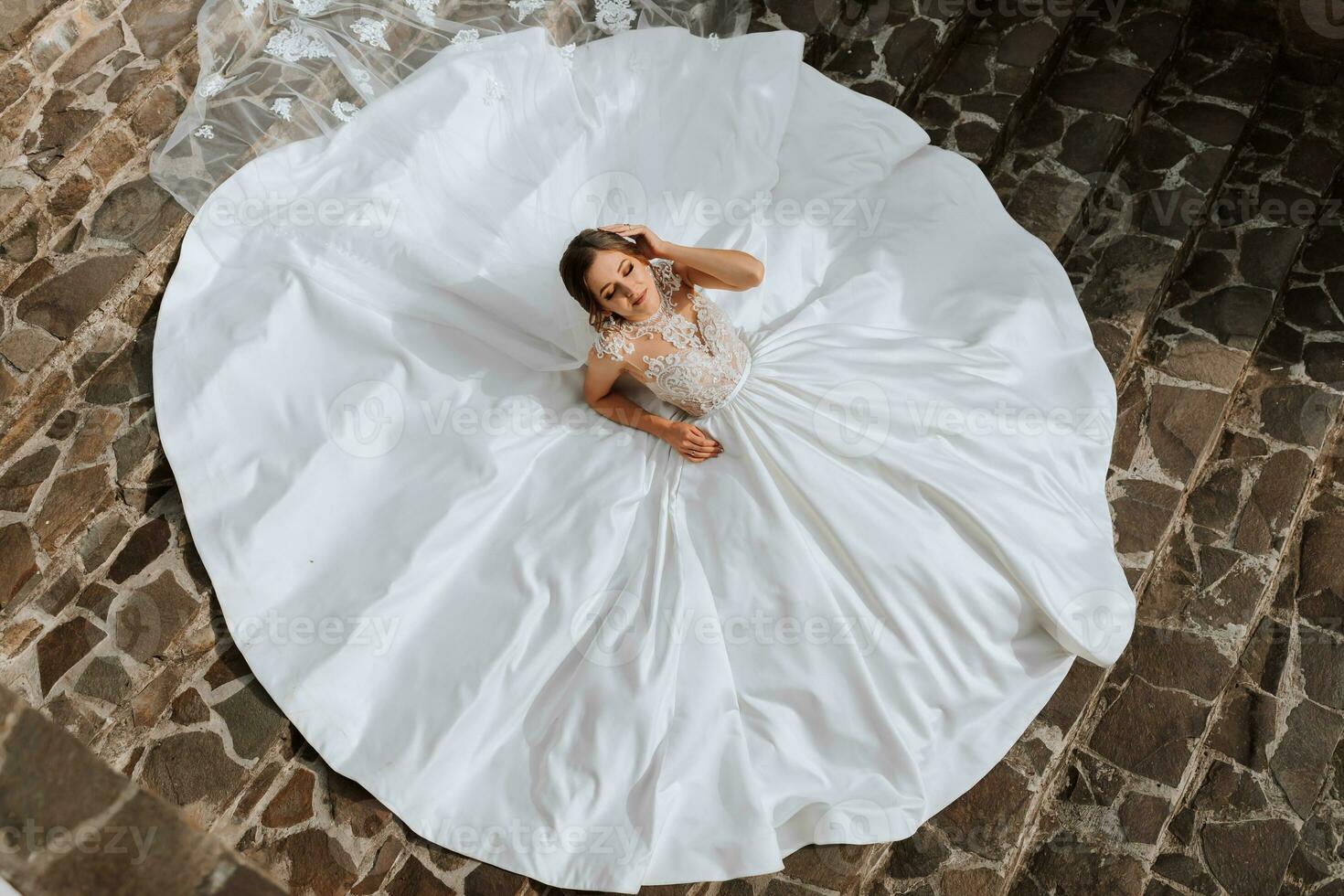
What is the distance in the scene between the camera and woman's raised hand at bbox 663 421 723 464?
12.8ft

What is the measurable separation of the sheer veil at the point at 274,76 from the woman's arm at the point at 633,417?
1.55 m

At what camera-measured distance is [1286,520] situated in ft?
14.4

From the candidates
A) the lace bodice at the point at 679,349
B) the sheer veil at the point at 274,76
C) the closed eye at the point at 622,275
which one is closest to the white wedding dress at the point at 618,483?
the lace bodice at the point at 679,349

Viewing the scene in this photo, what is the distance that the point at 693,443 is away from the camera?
391cm

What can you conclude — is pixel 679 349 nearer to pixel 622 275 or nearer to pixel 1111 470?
pixel 622 275

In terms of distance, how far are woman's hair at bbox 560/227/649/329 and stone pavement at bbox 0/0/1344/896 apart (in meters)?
1.74

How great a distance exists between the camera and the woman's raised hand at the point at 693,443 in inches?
154

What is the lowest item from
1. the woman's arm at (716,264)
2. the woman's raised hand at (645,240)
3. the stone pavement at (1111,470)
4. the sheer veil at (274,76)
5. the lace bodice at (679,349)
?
the stone pavement at (1111,470)

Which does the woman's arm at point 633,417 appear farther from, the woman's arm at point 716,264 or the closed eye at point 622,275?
the woman's arm at point 716,264

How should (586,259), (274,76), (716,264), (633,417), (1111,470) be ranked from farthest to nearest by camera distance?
(1111,470), (274,76), (633,417), (716,264), (586,259)

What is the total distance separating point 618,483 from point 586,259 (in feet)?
2.79

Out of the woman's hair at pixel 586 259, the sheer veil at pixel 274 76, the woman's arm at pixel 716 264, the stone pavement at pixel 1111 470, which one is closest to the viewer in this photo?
the woman's hair at pixel 586 259

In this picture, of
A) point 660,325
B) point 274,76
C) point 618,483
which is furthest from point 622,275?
point 274,76

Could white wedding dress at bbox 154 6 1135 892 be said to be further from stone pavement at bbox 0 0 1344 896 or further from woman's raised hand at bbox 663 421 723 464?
stone pavement at bbox 0 0 1344 896
